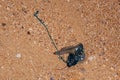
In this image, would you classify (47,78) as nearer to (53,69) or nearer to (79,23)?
(53,69)

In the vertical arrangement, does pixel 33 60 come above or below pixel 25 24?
below

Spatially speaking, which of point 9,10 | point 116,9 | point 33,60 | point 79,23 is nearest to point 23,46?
point 33,60

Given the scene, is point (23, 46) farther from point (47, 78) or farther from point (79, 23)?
point (79, 23)

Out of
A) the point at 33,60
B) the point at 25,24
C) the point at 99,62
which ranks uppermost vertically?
the point at 25,24

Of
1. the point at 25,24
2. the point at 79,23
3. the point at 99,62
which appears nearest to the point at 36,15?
the point at 25,24

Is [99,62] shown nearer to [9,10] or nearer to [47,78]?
[47,78]

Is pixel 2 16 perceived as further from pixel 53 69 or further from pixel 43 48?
pixel 53 69

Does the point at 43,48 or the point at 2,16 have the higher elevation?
the point at 2,16

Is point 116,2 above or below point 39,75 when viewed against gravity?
above
